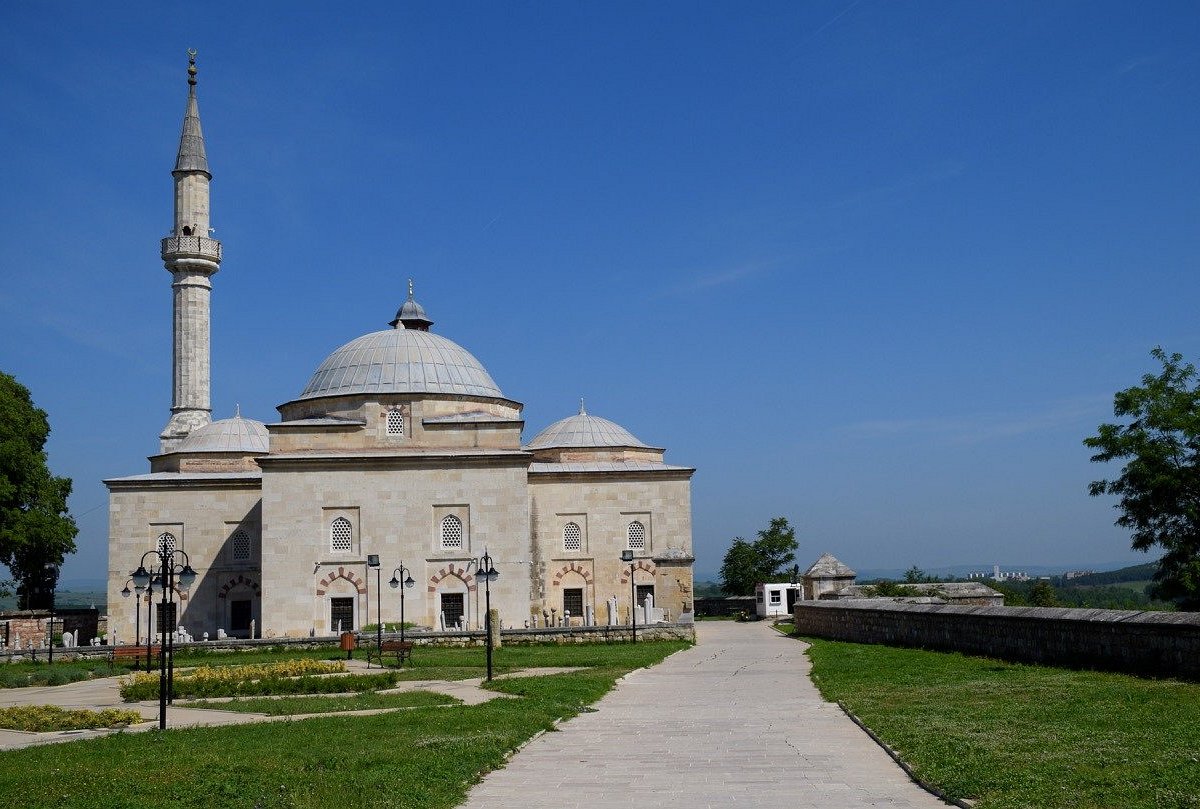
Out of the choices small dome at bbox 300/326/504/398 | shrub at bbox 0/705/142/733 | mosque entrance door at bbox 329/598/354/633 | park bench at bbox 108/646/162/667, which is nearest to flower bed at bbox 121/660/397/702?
shrub at bbox 0/705/142/733

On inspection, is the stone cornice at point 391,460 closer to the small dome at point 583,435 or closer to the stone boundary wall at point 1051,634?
the small dome at point 583,435

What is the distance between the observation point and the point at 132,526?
38094mm

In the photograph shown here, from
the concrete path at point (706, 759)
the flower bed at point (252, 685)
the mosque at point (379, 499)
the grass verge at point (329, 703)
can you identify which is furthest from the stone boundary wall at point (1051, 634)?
the mosque at point (379, 499)

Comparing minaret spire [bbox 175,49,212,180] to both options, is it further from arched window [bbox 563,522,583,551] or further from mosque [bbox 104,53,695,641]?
arched window [bbox 563,522,583,551]

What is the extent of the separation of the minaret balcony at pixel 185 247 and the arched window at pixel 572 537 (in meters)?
16.8

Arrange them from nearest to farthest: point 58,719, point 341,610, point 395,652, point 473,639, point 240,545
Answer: point 58,719
point 395,652
point 473,639
point 341,610
point 240,545

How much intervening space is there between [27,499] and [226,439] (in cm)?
726

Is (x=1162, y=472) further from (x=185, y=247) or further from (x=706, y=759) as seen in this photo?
(x=185, y=247)

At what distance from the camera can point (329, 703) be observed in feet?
48.3

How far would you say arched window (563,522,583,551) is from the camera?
132 ft

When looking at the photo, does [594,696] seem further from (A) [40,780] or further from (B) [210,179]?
(B) [210,179]

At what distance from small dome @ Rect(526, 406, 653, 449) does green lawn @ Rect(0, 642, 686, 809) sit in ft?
98.6

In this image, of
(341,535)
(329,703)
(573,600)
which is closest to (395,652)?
(329,703)

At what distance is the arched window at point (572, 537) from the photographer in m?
40.2
